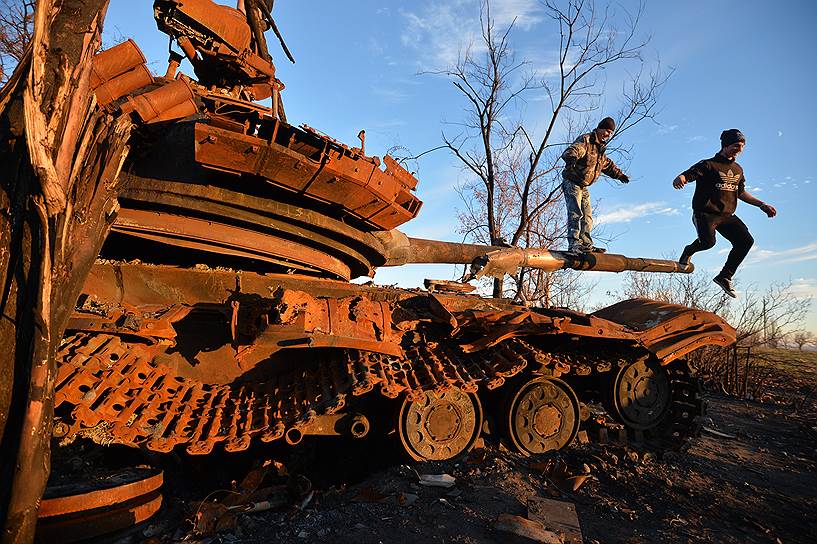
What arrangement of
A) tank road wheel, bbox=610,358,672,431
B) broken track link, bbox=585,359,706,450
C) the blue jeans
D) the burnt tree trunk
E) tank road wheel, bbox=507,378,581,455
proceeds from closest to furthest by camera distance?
the burnt tree trunk, tank road wheel, bbox=507,378,581,455, broken track link, bbox=585,359,706,450, tank road wheel, bbox=610,358,672,431, the blue jeans

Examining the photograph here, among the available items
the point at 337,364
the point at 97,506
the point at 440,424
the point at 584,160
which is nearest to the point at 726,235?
the point at 584,160

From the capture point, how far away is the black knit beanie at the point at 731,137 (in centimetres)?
759

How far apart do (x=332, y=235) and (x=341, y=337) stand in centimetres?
125

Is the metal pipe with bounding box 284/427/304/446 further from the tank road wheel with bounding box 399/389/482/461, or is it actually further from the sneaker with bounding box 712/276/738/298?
the sneaker with bounding box 712/276/738/298

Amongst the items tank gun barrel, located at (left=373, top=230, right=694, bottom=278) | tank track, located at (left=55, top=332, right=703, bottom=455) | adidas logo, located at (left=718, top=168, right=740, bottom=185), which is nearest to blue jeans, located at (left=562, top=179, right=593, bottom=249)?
tank gun barrel, located at (left=373, top=230, right=694, bottom=278)

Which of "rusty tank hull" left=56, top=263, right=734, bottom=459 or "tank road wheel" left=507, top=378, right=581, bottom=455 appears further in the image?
"tank road wheel" left=507, top=378, right=581, bottom=455

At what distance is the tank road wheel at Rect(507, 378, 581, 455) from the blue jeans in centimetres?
351

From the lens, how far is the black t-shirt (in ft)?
25.2

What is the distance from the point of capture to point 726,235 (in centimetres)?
827

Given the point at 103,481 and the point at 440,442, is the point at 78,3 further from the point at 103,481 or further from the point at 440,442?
the point at 440,442

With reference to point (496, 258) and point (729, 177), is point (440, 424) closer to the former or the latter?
point (496, 258)

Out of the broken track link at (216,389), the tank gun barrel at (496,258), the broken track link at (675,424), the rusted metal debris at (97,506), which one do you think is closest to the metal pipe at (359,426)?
the broken track link at (216,389)

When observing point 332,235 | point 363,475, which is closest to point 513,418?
point 363,475

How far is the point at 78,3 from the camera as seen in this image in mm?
2811
